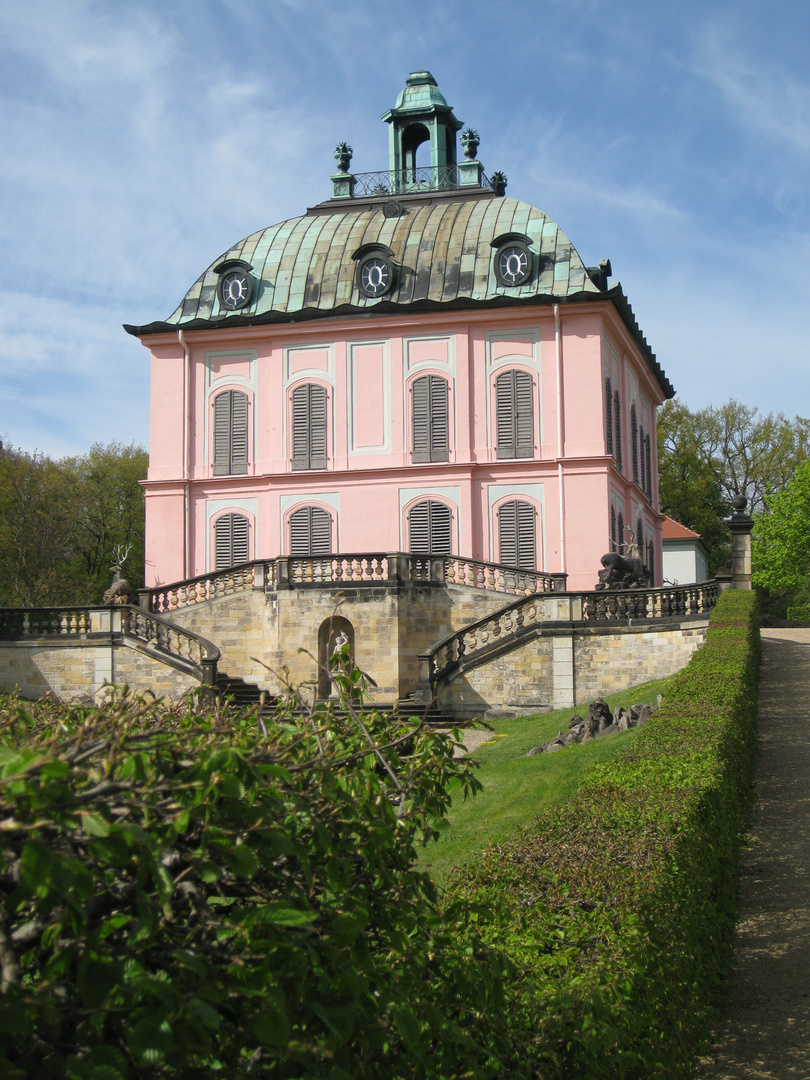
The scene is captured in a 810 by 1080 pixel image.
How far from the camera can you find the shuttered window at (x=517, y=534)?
30625 mm

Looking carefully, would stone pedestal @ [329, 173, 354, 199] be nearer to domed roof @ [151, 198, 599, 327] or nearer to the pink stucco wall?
domed roof @ [151, 198, 599, 327]

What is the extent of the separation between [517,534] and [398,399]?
16.7 ft

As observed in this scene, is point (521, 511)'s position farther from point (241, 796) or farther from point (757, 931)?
point (241, 796)

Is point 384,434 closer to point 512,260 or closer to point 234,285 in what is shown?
point 512,260

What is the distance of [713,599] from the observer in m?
24.5

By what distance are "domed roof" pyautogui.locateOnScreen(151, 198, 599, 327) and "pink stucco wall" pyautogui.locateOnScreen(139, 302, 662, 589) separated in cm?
70

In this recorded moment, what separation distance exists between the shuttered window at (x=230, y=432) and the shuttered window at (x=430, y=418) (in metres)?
5.07

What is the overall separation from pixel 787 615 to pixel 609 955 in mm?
54885

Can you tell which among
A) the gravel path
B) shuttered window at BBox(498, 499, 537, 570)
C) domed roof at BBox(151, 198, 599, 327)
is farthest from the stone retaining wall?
domed roof at BBox(151, 198, 599, 327)

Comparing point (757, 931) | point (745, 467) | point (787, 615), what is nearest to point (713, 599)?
point (757, 931)

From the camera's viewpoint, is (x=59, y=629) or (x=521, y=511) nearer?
(x=59, y=629)

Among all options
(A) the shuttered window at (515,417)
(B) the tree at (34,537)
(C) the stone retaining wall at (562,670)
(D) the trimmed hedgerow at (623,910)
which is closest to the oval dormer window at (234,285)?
(A) the shuttered window at (515,417)

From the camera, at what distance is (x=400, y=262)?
3250 cm

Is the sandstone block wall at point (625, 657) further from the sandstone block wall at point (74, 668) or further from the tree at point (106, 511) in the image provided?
the tree at point (106, 511)
